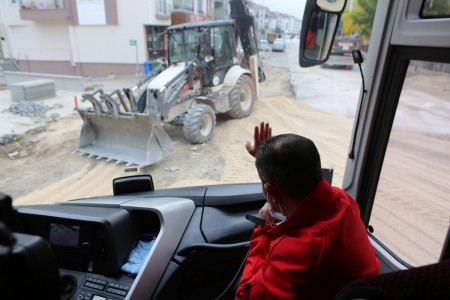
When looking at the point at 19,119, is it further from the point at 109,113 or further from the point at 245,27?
the point at 245,27

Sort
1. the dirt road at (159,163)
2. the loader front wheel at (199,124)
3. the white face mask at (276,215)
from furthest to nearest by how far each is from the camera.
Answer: the loader front wheel at (199,124) < the dirt road at (159,163) < the white face mask at (276,215)

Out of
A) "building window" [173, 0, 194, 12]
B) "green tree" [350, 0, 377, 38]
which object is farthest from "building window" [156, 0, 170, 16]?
"green tree" [350, 0, 377, 38]

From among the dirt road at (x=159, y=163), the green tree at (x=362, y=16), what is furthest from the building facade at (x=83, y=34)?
the green tree at (x=362, y=16)

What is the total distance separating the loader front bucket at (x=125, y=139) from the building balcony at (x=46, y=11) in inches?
567

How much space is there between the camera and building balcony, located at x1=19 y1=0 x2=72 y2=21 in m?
17.8

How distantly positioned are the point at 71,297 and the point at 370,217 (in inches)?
62.5

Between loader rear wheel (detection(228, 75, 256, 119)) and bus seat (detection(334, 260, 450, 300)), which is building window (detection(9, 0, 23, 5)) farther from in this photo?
bus seat (detection(334, 260, 450, 300))

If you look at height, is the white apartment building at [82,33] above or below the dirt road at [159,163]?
above

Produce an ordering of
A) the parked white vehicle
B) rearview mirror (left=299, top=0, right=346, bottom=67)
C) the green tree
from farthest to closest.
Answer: the parked white vehicle < the green tree < rearview mirror (left=299, top=0, right=346, bottom=67)

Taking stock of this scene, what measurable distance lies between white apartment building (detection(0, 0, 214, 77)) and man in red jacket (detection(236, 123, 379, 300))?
17.1 metres

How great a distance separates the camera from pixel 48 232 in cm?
159

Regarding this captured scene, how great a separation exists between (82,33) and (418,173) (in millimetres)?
19943

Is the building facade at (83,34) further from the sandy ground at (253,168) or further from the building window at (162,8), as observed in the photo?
the sandy ground at (253,168)

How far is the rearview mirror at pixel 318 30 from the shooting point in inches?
56.8
